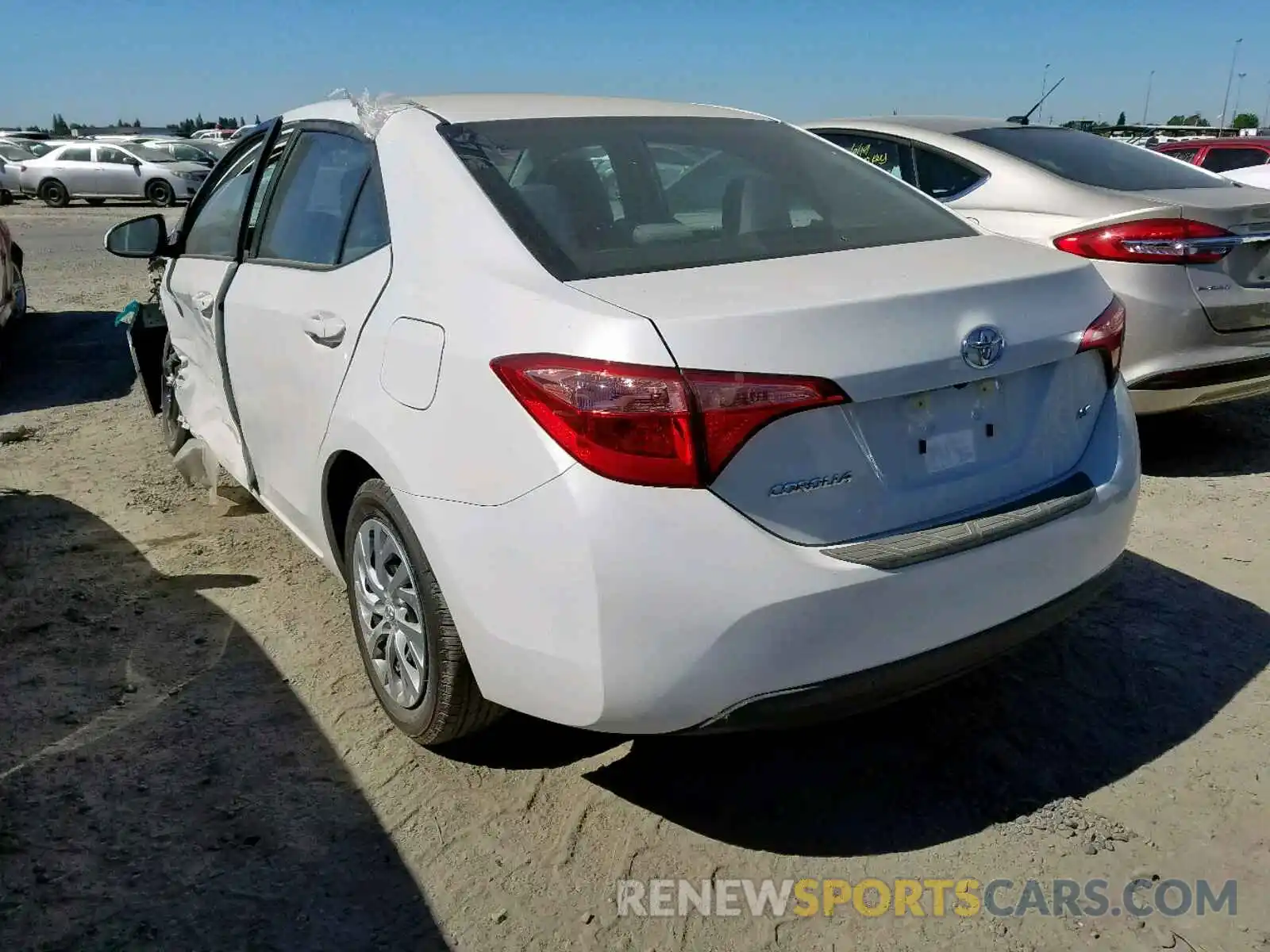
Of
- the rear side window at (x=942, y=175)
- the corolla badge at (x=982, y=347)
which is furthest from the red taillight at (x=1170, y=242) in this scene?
the corolla badge at (x=982, y=347)

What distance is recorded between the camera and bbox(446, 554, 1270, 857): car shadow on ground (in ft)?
8.36

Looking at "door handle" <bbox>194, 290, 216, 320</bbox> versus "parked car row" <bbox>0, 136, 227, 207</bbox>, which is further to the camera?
"parked car row" <bbox>0, 136, 227, 207</bbox>

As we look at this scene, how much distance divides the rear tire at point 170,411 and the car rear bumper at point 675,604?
3079 millimetres

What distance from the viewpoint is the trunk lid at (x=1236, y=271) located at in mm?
4555

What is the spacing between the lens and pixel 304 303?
3014 mm

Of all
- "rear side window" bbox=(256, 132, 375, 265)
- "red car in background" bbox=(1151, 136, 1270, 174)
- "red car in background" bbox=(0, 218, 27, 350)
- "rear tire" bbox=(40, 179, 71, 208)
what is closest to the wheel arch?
"rear side window" bbox=(256, 132, 375, 265)

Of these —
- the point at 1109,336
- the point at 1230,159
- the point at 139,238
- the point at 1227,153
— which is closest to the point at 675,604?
the point at 1109,336

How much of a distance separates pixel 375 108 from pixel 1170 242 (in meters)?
3.45

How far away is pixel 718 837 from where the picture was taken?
250 centimetres

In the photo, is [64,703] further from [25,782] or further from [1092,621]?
[1092,621]

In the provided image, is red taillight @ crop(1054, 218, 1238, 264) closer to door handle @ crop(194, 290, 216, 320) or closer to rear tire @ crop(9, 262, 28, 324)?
door handle @ crop(194, 290, 216, 320)

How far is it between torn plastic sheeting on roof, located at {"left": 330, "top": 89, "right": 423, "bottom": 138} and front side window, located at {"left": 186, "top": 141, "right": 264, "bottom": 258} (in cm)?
76

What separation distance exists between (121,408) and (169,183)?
21.5 metres

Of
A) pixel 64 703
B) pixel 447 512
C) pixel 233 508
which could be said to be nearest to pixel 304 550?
pixel 233 508
